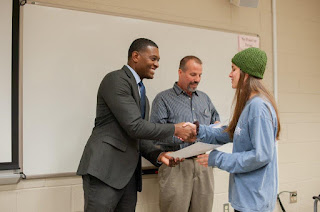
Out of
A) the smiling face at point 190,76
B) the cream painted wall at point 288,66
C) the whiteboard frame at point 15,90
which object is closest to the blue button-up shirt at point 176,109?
the smiling face at point 190,76

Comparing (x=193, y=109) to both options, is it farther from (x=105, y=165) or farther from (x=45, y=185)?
(x=45, y=185)

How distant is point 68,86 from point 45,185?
2.46ft

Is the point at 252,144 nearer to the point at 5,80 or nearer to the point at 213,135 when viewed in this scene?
the point at 213,135

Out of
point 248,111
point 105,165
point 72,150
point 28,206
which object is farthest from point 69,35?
point 248,111

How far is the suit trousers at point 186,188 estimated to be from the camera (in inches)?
88.4

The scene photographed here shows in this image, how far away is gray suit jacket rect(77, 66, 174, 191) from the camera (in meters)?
1.64

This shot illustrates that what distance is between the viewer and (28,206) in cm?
211

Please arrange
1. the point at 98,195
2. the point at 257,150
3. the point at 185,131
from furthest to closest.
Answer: the point at 185,131 → the point at 98,195 → the point at 257,150

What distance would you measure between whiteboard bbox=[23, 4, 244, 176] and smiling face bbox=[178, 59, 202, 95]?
0.23 m

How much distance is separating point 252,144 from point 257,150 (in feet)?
0.20

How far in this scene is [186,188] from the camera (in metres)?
2.27

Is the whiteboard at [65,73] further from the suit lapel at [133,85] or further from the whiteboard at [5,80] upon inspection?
the suit lapel at [133,85]

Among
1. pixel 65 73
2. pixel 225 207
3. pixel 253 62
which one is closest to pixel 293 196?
pixel 225 207

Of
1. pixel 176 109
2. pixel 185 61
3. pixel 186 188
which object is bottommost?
pixel 186 188
